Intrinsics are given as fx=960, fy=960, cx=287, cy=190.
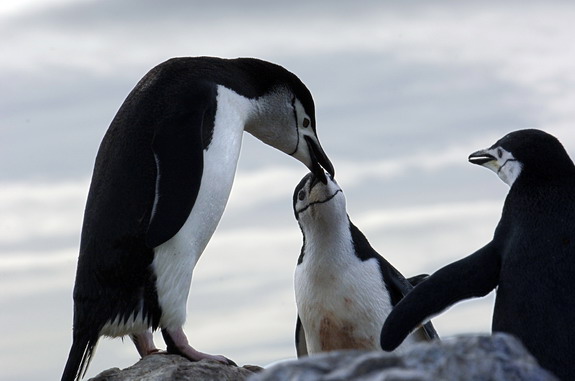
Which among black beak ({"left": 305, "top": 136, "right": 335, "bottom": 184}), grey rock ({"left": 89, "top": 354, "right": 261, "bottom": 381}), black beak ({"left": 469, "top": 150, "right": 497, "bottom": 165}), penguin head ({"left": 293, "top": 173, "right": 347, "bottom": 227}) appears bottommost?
grey rock ({"left": 89, "top": 354, "right": 261, "bottom": 381})

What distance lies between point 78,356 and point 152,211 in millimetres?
969

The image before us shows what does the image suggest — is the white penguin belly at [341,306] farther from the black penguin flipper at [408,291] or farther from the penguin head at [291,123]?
the penguin head at [291,123]

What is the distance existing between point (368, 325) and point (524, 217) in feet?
7.27

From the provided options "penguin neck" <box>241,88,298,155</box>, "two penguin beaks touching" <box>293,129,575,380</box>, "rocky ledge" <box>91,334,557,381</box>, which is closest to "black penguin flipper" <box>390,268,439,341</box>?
"penguin neck" <box>241,88,298,155</box>

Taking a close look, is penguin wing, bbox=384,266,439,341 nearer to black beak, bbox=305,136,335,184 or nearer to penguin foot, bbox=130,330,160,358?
black beak, bbox=305,136,335,184

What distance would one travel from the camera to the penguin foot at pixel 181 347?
5.63 meters

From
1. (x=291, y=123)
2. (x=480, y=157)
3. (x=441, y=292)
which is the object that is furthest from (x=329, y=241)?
(x=441, y=292)

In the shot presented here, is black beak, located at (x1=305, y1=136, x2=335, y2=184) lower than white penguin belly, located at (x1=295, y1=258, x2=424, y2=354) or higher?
higher

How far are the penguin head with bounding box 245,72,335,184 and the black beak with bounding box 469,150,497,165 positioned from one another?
4.68 ft

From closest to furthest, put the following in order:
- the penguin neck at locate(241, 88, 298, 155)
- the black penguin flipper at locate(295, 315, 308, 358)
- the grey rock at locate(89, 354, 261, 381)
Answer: the grey rock at locate(89, 354, 261, 381) < the penguin neck at locate(241, 88, 298, 155) < the black penguin flipper at locate(295, 315, 308, 358)

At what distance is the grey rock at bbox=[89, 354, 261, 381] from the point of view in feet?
17.3

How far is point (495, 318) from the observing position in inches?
202

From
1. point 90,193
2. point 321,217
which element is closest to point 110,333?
point 90,193

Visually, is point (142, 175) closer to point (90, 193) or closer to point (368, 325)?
point (90, 193)
